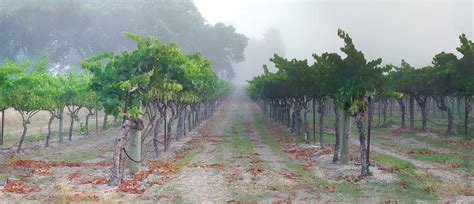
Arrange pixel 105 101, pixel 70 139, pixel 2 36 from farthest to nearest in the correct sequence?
pixel 2 36
pixel 70 139
pixel 105 101

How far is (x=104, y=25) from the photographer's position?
3462 inches

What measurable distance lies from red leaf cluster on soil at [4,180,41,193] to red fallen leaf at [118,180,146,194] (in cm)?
299

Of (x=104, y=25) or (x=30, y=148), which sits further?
(x=104, y=25)

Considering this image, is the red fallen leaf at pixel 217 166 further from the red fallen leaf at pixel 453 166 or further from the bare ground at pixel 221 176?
the red fallen leaf at pixel 453 166

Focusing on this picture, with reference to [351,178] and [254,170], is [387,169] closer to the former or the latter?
[351,178]

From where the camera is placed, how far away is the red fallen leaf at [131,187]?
1594cm

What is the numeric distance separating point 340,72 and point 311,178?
475cm

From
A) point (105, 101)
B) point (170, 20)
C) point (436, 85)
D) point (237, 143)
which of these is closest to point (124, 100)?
point (105, 101)

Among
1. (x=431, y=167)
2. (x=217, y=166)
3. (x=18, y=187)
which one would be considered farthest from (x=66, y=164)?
(x=431, y=167)

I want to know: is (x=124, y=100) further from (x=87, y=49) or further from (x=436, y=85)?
(x=87, y=49)

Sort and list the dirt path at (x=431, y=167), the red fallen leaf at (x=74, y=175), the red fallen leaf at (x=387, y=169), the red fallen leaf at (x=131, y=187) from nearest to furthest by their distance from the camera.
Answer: the red fallen leaf at (x=131, y=187), the dirt path at (x=431, y=167), the red fallen leaf at (x=74, y=175), the red fallen leaf at (x=387, y=169)

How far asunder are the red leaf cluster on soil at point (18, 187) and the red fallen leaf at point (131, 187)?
299cm

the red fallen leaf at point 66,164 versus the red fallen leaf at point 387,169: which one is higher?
the red fallen leaf at point 387,169

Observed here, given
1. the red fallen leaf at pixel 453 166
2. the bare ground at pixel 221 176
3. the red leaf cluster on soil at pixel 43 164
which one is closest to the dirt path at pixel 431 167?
the bare ground at pixel 221 176
